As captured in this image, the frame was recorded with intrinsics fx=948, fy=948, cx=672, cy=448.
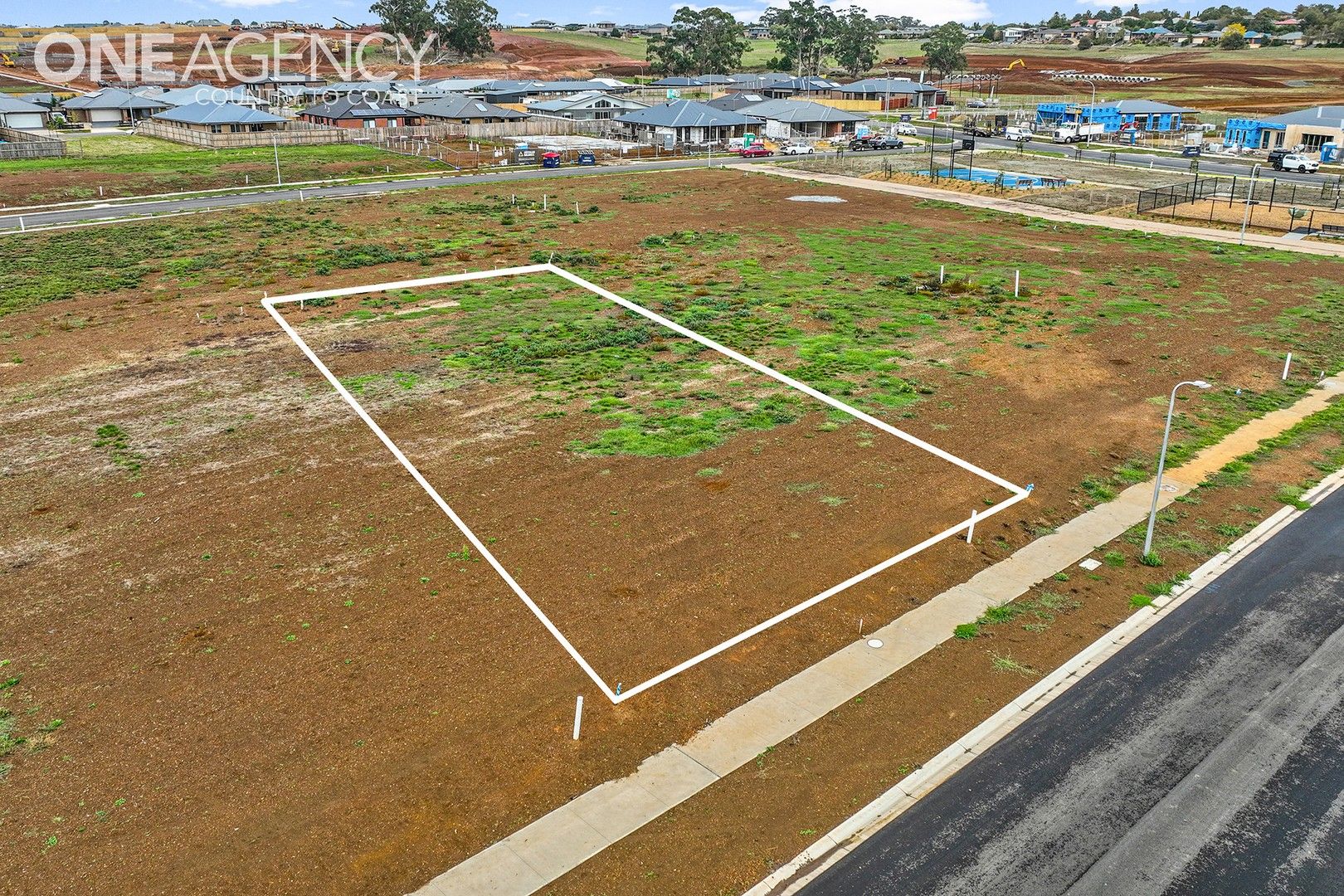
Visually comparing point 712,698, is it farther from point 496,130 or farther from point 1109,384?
point 496,130

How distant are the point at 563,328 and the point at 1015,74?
606 feet

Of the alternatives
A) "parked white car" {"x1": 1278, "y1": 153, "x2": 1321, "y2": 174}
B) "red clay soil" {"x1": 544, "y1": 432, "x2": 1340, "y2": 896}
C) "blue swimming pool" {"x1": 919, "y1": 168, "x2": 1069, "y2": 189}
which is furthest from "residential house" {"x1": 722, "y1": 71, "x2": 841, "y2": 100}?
"red clay soil" {"x1": 544, "y1": 432, "x2": 1340, "y2": 896}

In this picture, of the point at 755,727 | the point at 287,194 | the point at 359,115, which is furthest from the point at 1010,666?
the point at 359,115

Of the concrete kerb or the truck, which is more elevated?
the truck

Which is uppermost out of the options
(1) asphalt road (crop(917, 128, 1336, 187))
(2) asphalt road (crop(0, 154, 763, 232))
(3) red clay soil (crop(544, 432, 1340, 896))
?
(1) asphalt road (crop(917, 128, 1336, 187))

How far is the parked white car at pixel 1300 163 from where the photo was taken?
264 feet

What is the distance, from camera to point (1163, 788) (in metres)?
15.5

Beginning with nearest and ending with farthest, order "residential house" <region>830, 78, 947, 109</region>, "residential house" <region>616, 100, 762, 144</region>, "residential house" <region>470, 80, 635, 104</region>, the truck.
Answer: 1. "residential house" <region>616, 100, 762, 144</region>
2. the truck
3. "residential house" <region>470, 80, 635, 104</region>
4. "residential house" <region>830, 78, 947, 109</region>

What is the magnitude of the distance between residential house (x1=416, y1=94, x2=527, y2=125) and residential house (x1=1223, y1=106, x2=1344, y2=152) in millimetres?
75986

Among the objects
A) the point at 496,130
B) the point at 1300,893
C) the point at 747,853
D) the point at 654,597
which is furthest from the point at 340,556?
the point at 496,130

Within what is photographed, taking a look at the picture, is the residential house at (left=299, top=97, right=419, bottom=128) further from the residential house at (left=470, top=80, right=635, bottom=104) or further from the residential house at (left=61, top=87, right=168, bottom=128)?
the residential house at (left=470, top=80, right=635, bottom=104)

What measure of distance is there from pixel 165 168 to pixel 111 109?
150 ft

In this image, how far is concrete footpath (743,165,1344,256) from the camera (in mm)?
55938

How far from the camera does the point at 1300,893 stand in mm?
13461
